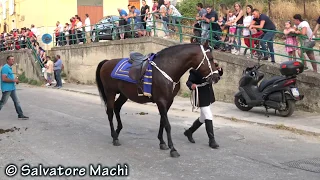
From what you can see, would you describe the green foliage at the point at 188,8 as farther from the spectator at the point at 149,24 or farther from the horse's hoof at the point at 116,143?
the horse's hoof at the point at 116,143

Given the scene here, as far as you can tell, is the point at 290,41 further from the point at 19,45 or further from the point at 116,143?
the point at 19,45

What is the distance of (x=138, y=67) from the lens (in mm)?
7766

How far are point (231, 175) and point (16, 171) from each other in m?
3.29

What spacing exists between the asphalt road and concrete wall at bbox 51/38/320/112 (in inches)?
92.6

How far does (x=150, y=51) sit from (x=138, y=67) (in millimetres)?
9780

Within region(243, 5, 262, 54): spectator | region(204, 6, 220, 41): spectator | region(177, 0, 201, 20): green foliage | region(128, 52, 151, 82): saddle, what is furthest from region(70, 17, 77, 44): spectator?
region(128, 52, 151, 82): saddle

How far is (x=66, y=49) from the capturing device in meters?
25.0

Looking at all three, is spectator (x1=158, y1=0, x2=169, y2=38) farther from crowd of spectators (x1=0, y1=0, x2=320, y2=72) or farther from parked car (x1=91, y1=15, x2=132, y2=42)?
parked car (x1=91, y1=15, x2=132, y2=42)

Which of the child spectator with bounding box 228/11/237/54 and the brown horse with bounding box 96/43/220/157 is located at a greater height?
the child spectator with bounding box 228/11/237/54

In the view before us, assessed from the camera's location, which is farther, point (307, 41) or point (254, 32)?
point (254, 32)

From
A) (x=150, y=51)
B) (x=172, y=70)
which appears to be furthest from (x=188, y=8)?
(x=172, y=70)

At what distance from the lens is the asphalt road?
20.4ft

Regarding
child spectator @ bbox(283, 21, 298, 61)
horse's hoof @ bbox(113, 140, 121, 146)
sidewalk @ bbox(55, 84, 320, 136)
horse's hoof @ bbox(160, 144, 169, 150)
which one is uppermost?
child spectator @ bbox(283, 21, 298, 61)

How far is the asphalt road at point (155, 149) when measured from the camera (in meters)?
6.23
